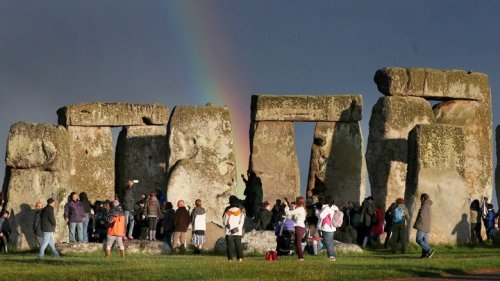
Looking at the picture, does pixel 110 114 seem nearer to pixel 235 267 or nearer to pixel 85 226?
pixel 85 226

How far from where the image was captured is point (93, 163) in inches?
1989

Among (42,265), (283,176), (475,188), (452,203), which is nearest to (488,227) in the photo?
(452,203)

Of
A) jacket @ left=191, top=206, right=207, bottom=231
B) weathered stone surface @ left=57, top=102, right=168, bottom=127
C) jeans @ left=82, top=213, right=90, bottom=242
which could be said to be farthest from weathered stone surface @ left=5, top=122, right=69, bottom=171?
weathered stone surface @ left=57, top=102, right=168, bottom=127

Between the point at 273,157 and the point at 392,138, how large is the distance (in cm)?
444

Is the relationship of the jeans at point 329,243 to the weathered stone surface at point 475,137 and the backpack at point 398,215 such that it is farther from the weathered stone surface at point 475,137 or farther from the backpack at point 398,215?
the weathered stone surface at point 475,137

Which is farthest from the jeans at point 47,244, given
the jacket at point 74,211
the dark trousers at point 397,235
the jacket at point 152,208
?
the dark trousers at point 397,235

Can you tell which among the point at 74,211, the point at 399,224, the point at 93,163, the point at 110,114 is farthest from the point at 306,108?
the point at 74,211

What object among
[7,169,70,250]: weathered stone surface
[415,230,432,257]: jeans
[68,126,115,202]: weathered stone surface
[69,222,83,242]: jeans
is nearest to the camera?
[415,230,432,257]: jeans

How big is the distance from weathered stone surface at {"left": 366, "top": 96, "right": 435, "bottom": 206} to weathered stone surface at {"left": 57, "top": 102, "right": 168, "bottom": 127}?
30.1 ft

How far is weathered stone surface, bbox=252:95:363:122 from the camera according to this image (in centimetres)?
4575

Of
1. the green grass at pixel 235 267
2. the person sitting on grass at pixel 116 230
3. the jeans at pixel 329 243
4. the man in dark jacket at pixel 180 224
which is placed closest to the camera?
the green grass at pixel 235 267

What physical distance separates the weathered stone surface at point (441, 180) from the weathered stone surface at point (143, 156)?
1428 centimetres

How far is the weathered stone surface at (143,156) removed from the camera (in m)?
50.7

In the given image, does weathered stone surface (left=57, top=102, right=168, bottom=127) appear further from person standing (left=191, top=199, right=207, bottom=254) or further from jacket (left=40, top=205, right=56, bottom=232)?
jacket (left=40, top=205, right=56, bottom=232)
